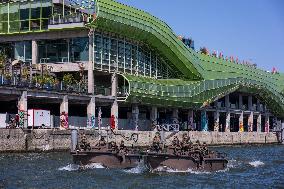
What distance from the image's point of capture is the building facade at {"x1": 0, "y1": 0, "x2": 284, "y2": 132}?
76.6 metres

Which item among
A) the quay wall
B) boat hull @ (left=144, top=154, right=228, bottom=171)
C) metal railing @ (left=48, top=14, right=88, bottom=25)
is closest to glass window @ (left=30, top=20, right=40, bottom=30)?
metal railing @ (left=48, top=14, right=88, bottom=25)

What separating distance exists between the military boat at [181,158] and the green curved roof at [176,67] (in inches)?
1423

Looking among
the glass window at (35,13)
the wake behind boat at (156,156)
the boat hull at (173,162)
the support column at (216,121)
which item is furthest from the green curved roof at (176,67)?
the boat hull at (173,162)

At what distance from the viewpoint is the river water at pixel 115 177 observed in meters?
37.2

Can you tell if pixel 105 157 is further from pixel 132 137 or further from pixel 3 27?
pixel 3 27

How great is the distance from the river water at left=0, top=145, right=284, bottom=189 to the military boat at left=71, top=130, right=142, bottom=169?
530 millimetres

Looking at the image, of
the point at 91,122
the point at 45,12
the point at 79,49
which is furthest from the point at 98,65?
the point at 45,12

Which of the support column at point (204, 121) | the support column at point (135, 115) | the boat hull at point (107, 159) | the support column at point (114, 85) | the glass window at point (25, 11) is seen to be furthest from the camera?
the support column at point (204, 121)

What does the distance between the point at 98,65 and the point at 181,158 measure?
40.4 metres

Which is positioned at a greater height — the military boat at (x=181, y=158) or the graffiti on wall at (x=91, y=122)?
the graffiti on wall at (x=91, y=122)

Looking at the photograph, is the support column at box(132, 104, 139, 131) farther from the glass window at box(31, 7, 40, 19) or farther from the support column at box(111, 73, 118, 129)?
the glass window at box(31, 7, 40, 19)

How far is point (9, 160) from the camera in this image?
50938 millimetres

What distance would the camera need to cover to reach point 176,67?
100125mm

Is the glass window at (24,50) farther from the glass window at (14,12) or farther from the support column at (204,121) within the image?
the support column at (204,121)
